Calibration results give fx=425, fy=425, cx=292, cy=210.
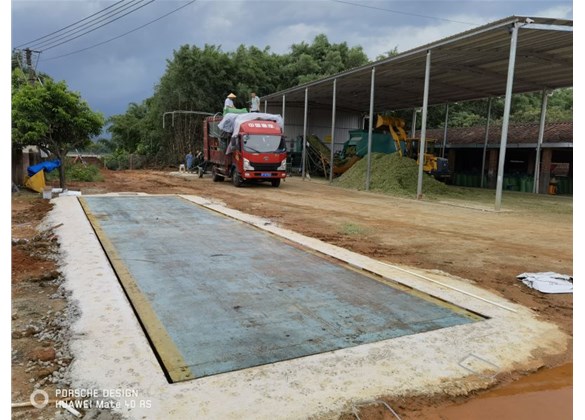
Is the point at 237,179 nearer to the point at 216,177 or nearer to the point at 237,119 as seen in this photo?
the point at 237,119

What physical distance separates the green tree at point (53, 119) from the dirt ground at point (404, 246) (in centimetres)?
183

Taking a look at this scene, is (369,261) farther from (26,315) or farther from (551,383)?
(26,315)

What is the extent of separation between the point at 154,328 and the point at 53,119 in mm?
11656

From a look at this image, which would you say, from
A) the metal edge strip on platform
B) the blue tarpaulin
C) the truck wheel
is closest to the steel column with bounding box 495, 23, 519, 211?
Result: the truck wheel

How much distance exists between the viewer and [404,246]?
7.55 meters

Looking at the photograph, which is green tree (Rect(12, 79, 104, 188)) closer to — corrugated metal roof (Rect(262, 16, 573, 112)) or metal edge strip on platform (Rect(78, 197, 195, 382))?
metal edge strip on platform (Rect(78, 197, 195, 382))

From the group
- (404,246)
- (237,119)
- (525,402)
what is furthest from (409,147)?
(525,402)

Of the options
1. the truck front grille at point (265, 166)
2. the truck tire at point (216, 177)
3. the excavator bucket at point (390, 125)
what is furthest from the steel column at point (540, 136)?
the truck tire at point (216, 177)

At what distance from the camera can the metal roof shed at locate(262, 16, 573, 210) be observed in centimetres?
1306

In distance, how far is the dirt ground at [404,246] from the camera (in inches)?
123

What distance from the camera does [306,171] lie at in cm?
2767

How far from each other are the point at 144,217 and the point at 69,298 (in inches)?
193

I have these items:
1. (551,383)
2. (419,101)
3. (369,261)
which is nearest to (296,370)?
(551,383)

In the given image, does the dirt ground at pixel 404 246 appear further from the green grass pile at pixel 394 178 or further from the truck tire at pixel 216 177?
the truck tire at pixel 216 177
